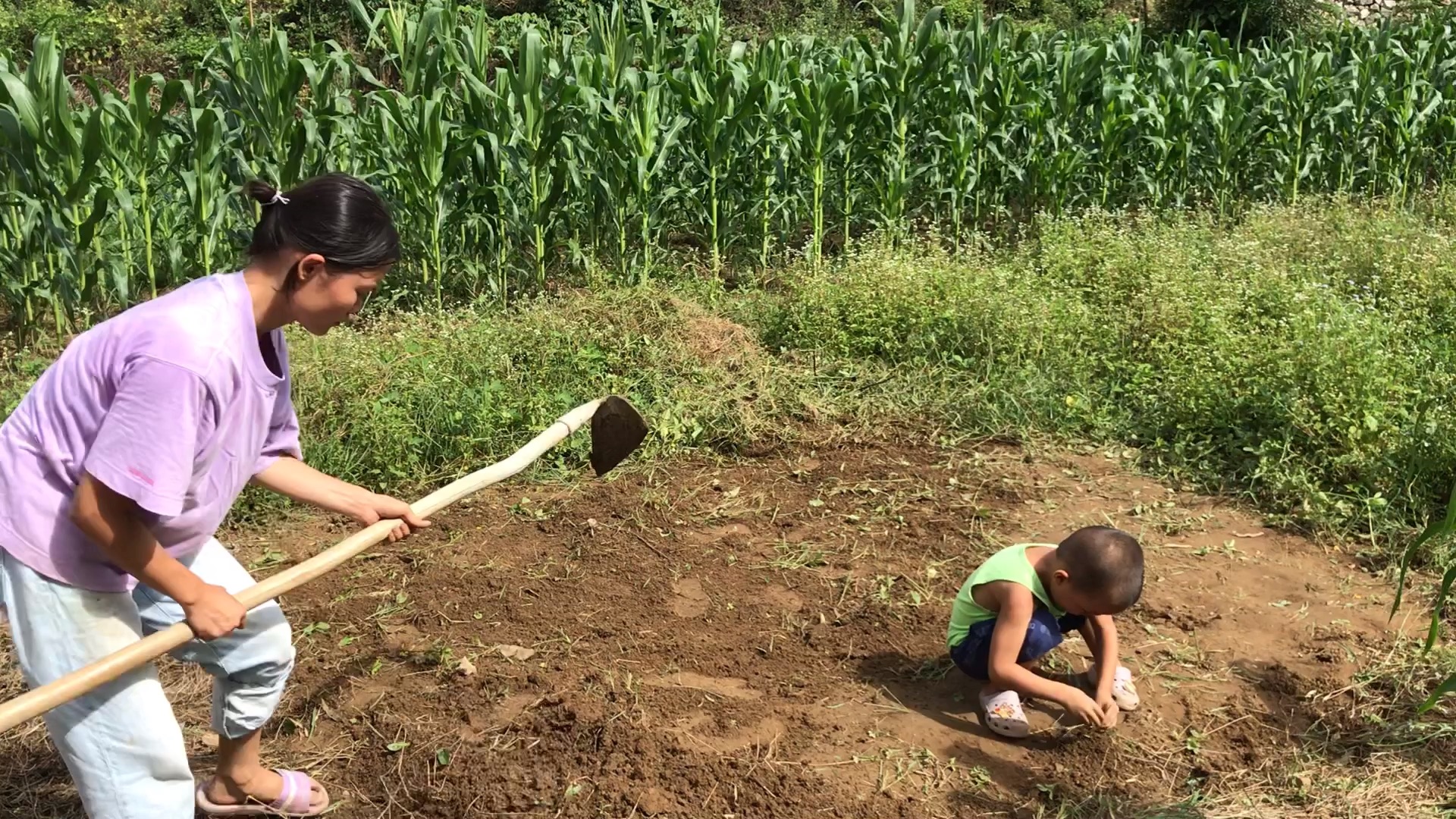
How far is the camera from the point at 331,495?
9.24 feet

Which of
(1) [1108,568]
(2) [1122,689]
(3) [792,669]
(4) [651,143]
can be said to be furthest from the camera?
(4) [651,143]

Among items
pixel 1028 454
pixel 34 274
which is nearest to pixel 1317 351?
pixel 1028 454

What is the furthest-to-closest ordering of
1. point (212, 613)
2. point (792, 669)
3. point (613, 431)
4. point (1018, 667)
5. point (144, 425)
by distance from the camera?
point (613, 431), point (792, 669), point (1018, 667), point (212, 613), point (144, 425)

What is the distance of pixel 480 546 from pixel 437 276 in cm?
281

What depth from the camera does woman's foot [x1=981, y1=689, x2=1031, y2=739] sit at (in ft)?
11.0

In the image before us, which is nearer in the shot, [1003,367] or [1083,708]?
[1083,708]

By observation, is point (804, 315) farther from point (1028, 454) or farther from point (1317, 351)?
point (1317, 351)

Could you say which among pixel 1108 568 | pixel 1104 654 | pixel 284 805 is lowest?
pixel 284 805

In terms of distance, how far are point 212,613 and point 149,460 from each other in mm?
385

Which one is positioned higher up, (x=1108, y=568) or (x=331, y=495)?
(x=331, y=495)

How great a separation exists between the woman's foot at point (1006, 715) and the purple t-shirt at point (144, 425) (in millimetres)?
2154

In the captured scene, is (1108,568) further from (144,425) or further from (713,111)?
(713,111)

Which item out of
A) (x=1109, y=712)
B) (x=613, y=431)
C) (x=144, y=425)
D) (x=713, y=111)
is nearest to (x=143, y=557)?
(x=144, y=425)

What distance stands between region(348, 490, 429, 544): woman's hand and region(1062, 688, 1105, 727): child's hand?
5.96ft
